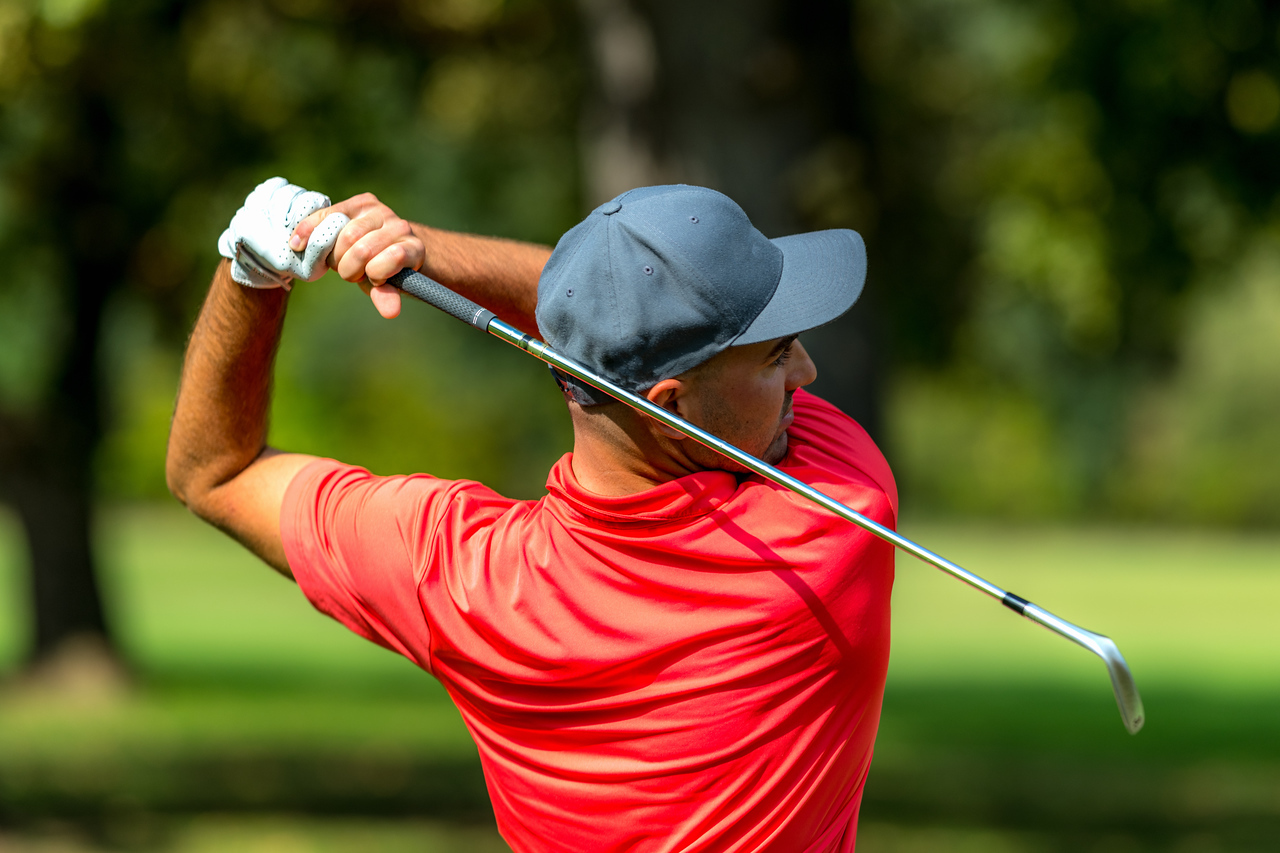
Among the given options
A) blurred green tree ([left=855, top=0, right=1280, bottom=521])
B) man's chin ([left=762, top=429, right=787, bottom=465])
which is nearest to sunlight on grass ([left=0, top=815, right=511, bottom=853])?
blurred green tree ([left=855, top=0, right=1280, bottom=521])

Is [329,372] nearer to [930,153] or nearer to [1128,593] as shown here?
[1128,593]

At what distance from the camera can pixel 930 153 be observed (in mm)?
17344

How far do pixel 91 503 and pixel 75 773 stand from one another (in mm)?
3319

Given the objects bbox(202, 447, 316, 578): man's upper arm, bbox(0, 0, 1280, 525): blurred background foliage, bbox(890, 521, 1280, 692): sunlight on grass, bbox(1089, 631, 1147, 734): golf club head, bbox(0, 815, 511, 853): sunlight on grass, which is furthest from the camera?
bbox(890, 521, 1280, 692): sunlight on grass

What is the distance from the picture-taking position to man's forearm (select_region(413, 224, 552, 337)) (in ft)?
8.26

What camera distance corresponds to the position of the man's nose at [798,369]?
2.16 m

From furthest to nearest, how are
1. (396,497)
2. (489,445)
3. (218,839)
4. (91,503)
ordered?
(489,445) < (91,503) < (218,839) < (396,497)

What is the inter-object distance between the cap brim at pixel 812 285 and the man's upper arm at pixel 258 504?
2.76 feet

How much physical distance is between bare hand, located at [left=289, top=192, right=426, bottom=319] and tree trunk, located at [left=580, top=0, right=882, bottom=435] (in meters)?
3.63


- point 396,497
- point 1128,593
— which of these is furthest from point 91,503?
point 1128,593

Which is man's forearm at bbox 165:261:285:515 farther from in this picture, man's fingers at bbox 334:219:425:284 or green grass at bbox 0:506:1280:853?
green grass at bbox 0:506:1280:853

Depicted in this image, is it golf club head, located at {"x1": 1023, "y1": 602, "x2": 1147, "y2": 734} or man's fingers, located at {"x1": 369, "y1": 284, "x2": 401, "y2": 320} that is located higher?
man's fingers, located at {"x1": 369, "y1": 284, "x2": 401, "y2": 320}

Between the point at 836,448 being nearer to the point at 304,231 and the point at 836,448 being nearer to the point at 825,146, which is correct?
the point at 304,231

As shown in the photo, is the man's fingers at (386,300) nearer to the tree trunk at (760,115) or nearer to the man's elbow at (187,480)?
the man's elbow at (187,480)
